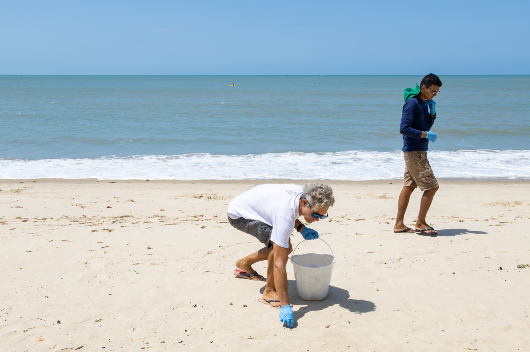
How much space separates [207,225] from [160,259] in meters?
1.40

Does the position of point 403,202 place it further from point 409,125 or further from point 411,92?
point 411,92

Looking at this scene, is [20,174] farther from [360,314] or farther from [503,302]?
[503,302]

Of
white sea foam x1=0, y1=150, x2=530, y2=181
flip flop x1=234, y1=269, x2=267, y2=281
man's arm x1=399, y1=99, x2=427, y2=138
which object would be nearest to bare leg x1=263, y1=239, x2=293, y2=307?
flip flop x1=234, y1=269, x2=267, y2=281

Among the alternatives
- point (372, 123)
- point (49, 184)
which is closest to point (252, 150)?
point (49, 184)

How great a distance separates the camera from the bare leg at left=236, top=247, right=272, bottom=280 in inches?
155

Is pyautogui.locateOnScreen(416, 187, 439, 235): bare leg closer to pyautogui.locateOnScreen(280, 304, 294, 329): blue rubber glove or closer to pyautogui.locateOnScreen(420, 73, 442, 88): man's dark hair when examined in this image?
pyautogui.locateOnScreen(420, 73, 442, 88): man's dark hair

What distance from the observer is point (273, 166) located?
1186 centimetres

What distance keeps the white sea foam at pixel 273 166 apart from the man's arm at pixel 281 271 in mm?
7149

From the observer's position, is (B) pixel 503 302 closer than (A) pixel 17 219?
Yes

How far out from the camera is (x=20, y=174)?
1070 cm

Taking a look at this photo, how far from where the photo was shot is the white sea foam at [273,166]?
1074cm

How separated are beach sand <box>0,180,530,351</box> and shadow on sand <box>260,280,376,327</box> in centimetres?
2

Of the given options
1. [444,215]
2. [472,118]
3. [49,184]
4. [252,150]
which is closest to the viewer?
[444,215]

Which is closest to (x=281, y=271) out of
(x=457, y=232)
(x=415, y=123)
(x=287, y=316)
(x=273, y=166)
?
(x=287, y=316)
